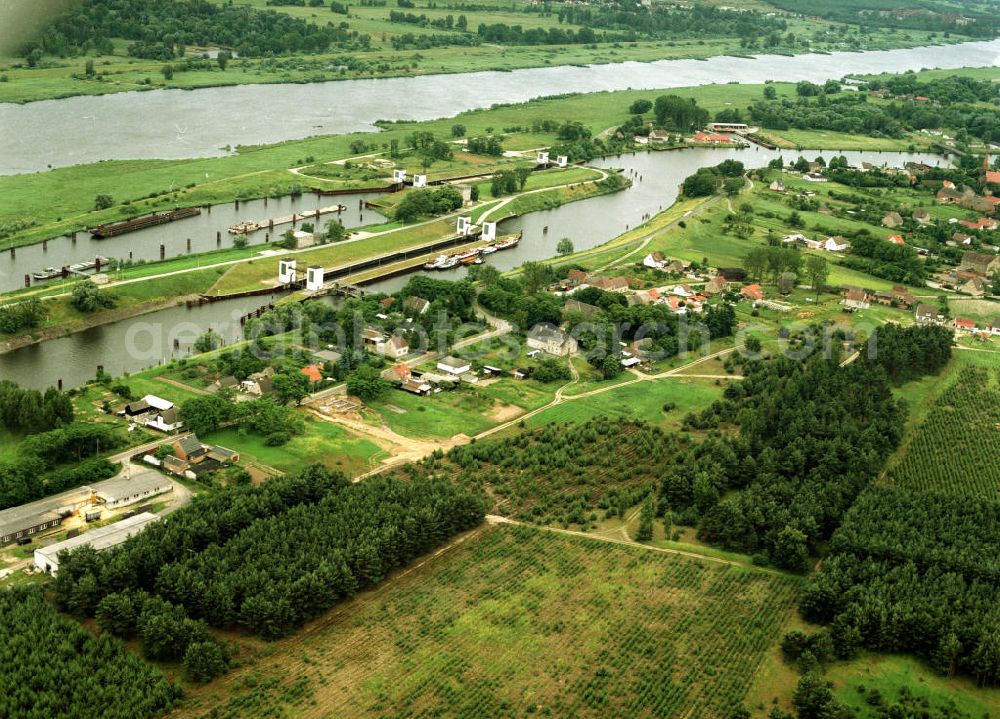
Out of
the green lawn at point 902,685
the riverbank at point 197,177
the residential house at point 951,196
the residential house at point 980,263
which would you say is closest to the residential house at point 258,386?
the riverbank at point 197,177

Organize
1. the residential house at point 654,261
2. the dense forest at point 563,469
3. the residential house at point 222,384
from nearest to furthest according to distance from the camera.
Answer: the dense forest at point 563,469 < the residential house at point 222,384 < the residential house at point 654,261

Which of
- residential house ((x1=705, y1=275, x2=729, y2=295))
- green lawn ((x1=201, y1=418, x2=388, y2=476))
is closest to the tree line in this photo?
green lawn ((x1=201, y1=418, x2=388, y2=476))

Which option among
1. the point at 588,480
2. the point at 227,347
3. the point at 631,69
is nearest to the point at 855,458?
the point at 588,480

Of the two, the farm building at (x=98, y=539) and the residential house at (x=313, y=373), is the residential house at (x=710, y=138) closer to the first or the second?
→ the residential house at (x=313, y=373)

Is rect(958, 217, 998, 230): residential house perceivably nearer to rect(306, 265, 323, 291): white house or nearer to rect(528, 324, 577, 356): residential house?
rect(528, 324, 577, 356): residential house

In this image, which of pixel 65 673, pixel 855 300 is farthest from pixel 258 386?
pixel 855 300

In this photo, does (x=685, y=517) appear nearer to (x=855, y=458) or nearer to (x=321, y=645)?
(x=855, y=458)

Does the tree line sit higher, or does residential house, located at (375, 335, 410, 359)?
the tree line
